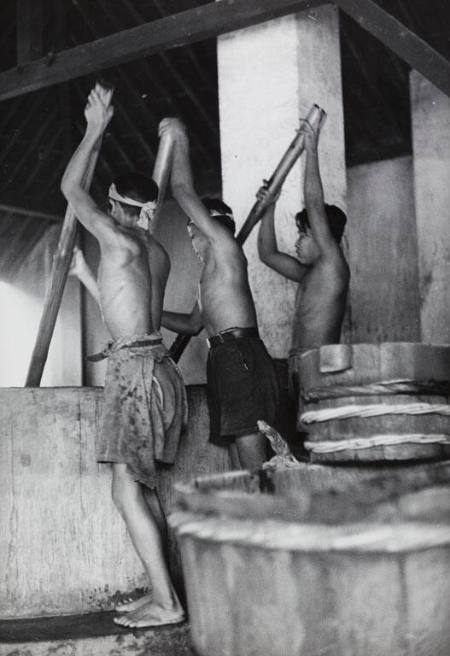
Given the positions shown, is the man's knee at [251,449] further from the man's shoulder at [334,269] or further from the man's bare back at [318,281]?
the man's shoulder at [334,269]

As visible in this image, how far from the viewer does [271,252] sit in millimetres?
5098

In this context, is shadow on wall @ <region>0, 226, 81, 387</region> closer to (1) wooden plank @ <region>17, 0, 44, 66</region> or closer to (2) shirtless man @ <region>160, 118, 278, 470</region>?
Result: (1) wooden plank @ <region>17, 0, 44, 66</region>

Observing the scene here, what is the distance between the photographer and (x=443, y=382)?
84.4 inches

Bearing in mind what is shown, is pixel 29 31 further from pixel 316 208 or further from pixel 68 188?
pixel 68 188

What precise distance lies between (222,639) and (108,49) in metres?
5.59

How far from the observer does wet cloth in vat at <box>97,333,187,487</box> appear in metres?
3.59

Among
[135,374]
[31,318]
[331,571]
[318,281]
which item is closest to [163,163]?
[318,281]

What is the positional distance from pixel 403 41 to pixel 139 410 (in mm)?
2842

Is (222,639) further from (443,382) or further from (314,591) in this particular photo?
(443,382)

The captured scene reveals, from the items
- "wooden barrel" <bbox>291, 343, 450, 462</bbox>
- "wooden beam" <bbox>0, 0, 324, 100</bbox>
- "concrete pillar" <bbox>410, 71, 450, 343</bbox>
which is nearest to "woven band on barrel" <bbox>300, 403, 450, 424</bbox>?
"wooden barrel" <bbox>291, 343, 450, 462</bbox>

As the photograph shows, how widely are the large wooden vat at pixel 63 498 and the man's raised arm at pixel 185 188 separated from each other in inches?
38.7

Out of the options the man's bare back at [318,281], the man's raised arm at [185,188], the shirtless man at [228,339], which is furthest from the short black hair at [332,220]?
the man's raised arm at [185,188]

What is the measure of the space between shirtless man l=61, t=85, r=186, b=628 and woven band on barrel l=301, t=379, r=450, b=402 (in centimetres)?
160

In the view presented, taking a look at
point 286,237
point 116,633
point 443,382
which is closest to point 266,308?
point 286,237
